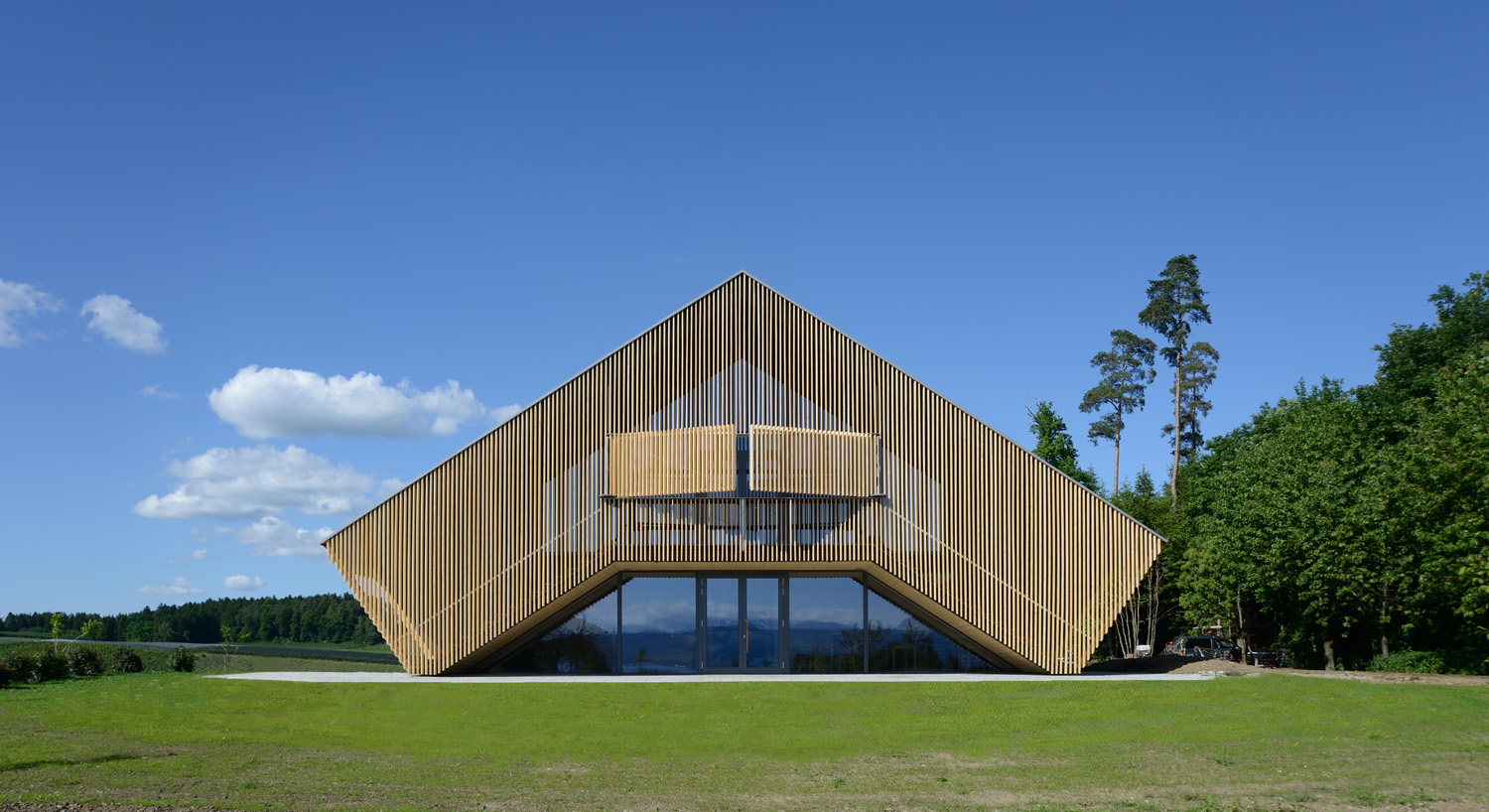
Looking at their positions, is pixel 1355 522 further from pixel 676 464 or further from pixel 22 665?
pixel 22 665

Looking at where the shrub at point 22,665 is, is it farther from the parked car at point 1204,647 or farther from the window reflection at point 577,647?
the parked car at point 1204,647

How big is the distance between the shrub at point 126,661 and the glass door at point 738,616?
45.3 feet

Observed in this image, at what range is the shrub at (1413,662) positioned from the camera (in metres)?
24.2

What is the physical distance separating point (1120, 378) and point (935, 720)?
3368 cm

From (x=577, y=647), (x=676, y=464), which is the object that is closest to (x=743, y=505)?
(x=676, y=464)

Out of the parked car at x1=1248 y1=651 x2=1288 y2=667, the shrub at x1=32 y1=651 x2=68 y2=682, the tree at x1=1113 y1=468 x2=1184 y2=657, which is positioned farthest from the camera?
the tree at x1=1113 y1=468 x2=1184 y2=657

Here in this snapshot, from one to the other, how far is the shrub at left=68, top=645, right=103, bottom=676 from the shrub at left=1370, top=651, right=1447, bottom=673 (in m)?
30.5

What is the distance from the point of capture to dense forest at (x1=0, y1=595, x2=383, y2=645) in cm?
6341

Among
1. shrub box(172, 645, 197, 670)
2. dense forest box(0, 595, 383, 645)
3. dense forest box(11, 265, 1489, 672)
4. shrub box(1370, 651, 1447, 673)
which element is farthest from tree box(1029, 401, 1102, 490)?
dense forest box(0, 595, 383, 645)

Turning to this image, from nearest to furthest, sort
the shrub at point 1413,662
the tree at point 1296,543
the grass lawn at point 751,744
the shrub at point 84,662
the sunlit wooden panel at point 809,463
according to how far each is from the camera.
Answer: the grass lawn at point 751,744 → the sunlit wooden panel at point 809,463 → the shrub at point 84,662 → the shrub at point 1413,662 → the tree at point 1296,543

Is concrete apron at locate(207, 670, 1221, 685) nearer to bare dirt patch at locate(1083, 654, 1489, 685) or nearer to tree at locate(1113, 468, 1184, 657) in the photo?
bare dirt patch at locate(1083, 654, 1489, 685)

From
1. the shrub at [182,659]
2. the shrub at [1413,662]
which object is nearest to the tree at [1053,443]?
the shrub at [1413,662]

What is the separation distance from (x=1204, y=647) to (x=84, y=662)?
34.5m

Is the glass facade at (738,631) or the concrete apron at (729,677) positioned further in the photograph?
the glass facade at (738,631)
